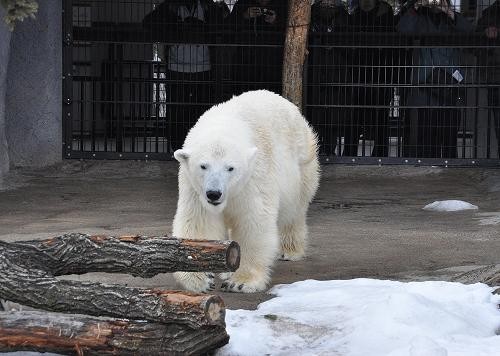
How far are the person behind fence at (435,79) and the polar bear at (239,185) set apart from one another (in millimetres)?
4534

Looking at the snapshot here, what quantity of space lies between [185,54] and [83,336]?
7.09 meters

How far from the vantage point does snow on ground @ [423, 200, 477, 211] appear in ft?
26.9

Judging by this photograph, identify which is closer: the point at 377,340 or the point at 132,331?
the point at 132,331

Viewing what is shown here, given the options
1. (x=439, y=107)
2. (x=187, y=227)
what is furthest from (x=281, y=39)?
(x=187, y=227)

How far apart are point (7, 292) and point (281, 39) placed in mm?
6757

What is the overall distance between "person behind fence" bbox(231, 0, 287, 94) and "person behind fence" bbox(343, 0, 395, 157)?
0.73 m

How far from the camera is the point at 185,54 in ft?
33.8

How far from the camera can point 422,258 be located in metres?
5.95

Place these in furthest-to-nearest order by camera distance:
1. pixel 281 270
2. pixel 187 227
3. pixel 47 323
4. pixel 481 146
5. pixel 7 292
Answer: pixel 481 146 < pixel 281 270 < pixel 187 227 < pixel 7 292 < pixel 47 323

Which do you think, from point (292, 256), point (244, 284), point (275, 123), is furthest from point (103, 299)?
point (292, 256)

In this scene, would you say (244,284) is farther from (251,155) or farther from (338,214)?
(338,214)

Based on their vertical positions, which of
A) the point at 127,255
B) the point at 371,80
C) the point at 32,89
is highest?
the point at 371,80

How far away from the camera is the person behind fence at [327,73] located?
10.0 metres

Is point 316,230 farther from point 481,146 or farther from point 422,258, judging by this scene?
point 481,146
